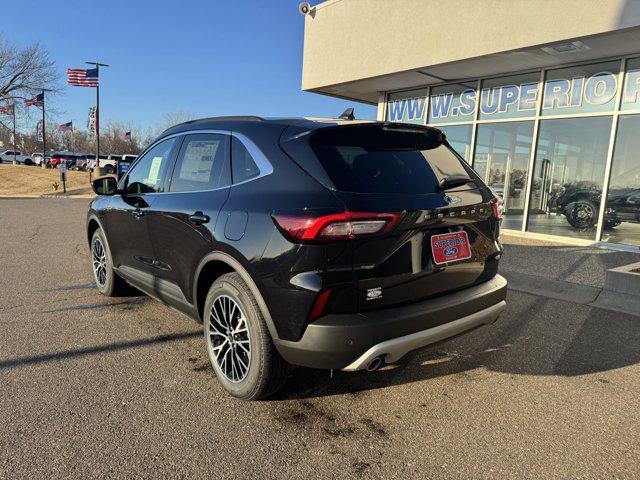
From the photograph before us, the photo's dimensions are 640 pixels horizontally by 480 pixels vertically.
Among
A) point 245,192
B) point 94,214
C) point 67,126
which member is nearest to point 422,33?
point 94,214

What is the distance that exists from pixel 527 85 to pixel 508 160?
1.71 metres

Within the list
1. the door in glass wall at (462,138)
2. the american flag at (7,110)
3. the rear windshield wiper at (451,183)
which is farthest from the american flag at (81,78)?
the rear windshield wiper at (451,183)

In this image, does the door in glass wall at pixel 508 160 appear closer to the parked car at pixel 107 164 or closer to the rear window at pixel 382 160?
the rear window at pixel 382 160

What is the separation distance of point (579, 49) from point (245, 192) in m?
8.43

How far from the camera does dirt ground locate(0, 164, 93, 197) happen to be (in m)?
26.6

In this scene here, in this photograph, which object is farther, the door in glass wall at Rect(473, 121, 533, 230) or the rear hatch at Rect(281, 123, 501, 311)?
the door in glass wall at Rect(473, 121, 533, 230)

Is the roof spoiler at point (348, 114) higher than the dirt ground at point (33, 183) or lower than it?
higher

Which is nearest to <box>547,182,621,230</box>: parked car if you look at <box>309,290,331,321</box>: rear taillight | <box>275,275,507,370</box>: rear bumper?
<box>275,275,507,370</box>: rear bumper

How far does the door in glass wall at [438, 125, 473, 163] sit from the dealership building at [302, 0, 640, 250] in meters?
0.03

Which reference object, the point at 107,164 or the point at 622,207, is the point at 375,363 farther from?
the point at 107,164

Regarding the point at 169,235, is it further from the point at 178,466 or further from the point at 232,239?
the point at 178,466

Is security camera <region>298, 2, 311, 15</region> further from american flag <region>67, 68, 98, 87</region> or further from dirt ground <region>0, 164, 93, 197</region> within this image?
american flag <region>67, 68, 98, 87</region>

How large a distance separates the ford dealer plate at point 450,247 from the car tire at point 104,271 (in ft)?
11.4

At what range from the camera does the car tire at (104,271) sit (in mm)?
4680
